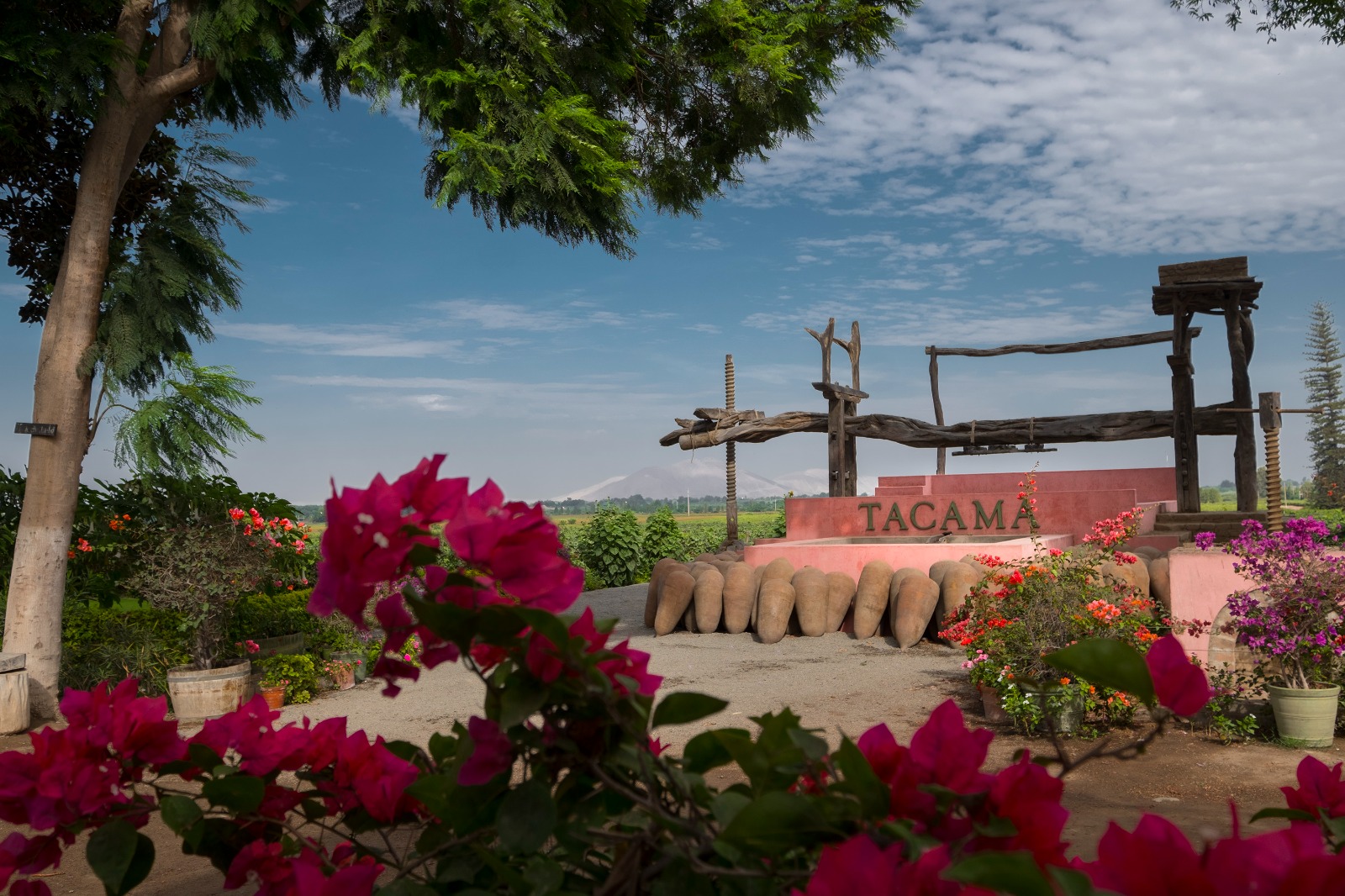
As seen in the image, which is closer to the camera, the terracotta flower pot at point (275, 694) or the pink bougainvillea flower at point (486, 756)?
the pink bougainvillea flower at point (486, 756)

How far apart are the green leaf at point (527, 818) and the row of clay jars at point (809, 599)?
8.81m

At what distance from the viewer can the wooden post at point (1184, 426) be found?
11.4 metres

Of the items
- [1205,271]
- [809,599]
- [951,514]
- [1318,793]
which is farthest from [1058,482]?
[1318,793]

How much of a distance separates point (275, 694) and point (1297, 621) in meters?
7.35

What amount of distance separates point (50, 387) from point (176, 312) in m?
1.14

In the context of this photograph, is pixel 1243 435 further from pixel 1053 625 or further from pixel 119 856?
pixel 119 856

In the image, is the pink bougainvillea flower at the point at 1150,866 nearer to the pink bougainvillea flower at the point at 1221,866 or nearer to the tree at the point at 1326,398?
the pink bougainvillea flower at the point at 1221,866

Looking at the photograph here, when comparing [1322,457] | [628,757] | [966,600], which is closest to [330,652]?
[966,600]

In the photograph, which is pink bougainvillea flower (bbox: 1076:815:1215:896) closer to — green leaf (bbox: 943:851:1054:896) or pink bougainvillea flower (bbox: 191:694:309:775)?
green leaf (bbox: 943:851:1054:896)

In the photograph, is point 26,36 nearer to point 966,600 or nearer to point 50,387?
point 50,387

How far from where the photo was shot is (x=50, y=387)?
7543mm

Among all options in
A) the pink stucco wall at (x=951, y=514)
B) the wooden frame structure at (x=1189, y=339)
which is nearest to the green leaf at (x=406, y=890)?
the wooden frame structure at (x=1189, y=339)


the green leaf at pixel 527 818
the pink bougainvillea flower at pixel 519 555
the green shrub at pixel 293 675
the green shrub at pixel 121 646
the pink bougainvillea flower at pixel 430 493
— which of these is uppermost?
the pink bougainvillea flower at pixel 430 493

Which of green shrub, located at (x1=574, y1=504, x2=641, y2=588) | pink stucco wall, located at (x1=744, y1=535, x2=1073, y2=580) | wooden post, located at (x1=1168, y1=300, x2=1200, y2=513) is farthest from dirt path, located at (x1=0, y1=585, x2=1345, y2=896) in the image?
green shrub, located at (x1=574, y1=504, x2=641, y2=588)
